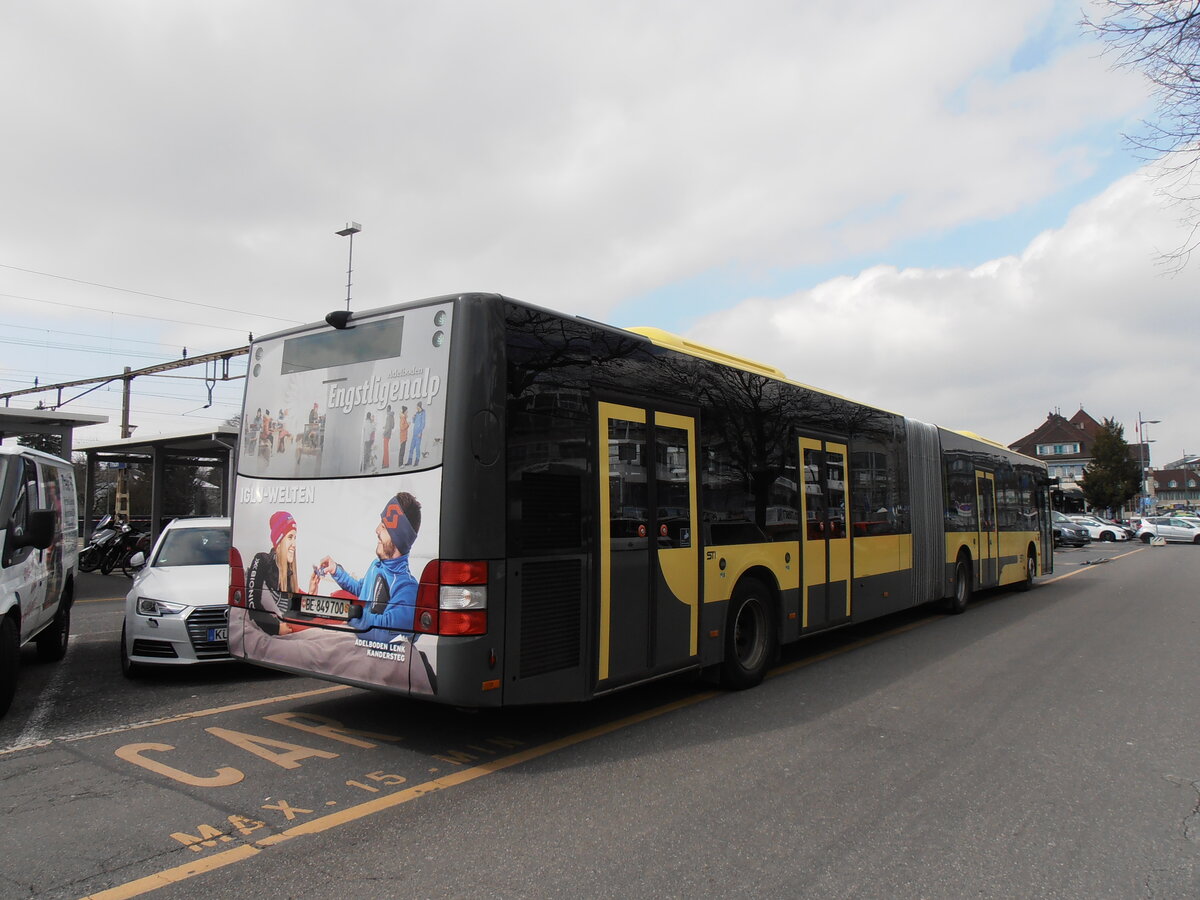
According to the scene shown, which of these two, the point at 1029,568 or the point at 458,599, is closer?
the point at 458,599

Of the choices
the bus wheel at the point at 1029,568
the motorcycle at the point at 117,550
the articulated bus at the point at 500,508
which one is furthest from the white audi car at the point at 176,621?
the bus wheel at the point at 1029,568

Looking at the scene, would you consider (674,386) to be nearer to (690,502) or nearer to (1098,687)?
(690,502)

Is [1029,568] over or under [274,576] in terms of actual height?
under

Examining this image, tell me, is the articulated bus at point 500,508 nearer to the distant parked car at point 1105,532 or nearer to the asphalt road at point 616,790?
the asphalt road at point 616,790

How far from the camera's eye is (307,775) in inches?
192

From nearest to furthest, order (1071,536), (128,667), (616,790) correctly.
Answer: (616,790)
(128,667)
(1071,536)

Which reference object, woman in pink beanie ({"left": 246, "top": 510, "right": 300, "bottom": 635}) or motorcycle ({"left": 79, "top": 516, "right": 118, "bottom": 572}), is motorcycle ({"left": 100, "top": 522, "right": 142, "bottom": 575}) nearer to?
motorcycle ({"left": 79, "top": 516, "right": 118, "bottom": 572})

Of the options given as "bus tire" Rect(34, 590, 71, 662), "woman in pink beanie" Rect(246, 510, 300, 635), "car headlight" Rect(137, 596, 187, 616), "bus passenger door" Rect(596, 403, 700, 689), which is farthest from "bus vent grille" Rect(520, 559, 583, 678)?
"bus tire" Rect(34, 590, 71, 662)

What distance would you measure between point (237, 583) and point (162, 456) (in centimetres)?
2004

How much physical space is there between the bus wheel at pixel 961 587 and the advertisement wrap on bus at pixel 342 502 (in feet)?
36.0

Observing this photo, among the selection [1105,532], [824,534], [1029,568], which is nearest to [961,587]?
[1029,568]

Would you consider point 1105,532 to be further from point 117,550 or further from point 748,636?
point 117,550

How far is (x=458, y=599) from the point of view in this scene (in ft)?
15.9

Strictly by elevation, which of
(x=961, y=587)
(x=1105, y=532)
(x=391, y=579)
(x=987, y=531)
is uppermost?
(x=987, y=531)
